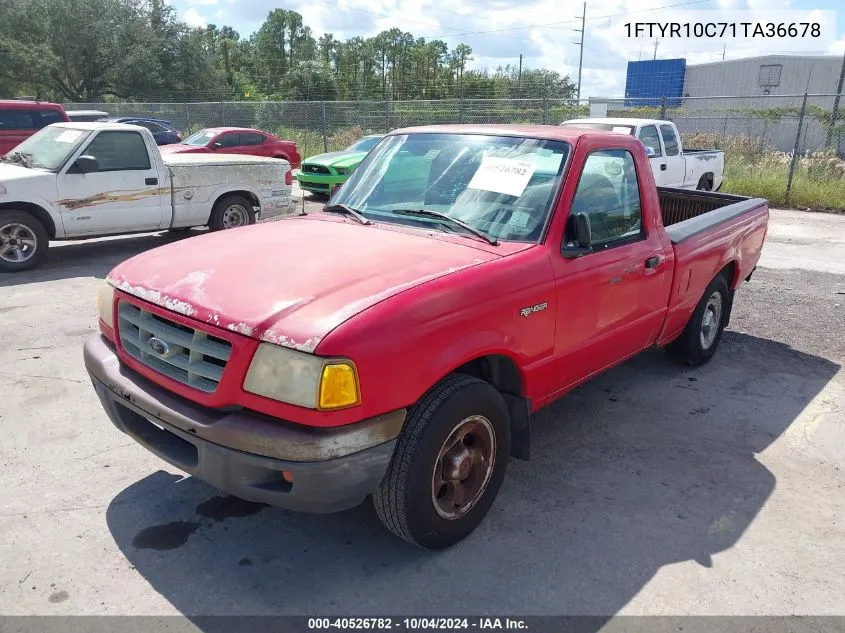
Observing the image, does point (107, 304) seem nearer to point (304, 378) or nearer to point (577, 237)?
point (304, 378)

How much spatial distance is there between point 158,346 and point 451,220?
5.12ft

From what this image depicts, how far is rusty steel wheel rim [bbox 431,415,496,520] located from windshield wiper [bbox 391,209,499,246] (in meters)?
0.90

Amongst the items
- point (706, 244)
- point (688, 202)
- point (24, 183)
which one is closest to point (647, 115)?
point (688, 202)

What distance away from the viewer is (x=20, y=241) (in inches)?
314

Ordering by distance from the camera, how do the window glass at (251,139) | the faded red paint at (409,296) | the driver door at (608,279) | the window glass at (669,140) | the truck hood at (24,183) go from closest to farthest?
the faded red paint at (409,296) → the driver door at (608,279) → the truck hood at (24,183) → the window glass at (669,140) → the window glass at (251,139)

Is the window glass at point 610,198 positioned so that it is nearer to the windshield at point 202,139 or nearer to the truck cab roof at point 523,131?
the truck cab roof at point 523,131

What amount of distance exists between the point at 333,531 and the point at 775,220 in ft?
40.9

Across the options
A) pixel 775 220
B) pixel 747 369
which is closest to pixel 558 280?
pixel 747 369

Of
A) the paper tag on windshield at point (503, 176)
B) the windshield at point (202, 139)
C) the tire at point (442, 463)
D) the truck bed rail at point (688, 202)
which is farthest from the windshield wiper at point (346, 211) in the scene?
the windshield at point (202, 139)

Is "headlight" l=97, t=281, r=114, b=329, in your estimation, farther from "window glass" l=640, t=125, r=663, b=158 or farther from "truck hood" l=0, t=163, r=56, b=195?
"window glass" l=640, t=125, r=663, b=158

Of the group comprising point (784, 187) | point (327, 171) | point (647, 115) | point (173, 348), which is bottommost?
point (784, 187)

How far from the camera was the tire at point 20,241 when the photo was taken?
7.83 m

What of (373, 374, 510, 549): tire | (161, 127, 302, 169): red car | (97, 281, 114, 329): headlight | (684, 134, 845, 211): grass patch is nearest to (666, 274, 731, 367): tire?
(373, 374, 510, 549): tire

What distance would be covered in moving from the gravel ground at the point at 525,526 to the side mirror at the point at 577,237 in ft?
4.20
